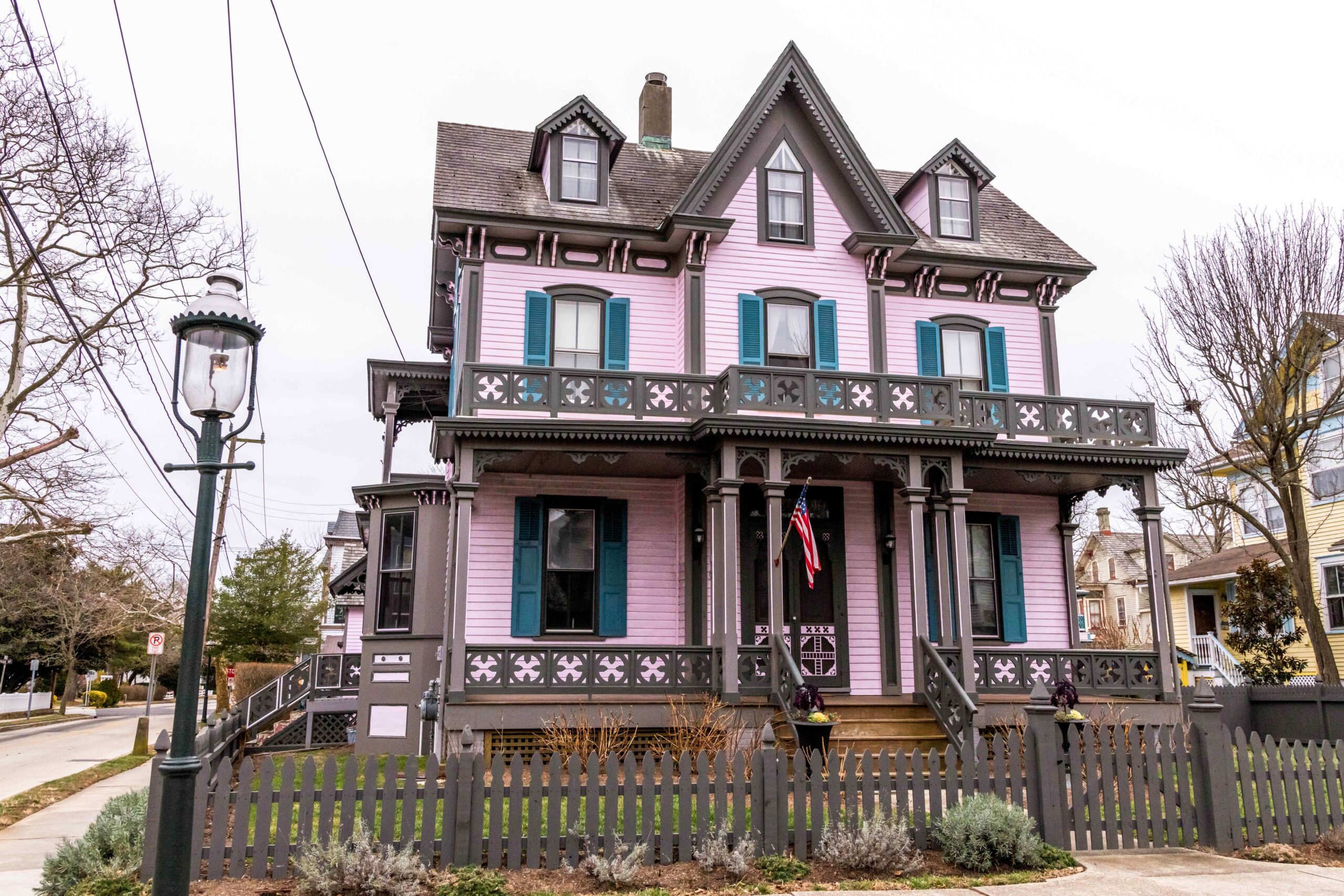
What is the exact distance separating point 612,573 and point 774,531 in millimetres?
3183

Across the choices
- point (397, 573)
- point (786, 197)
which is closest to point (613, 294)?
point (786, 197)

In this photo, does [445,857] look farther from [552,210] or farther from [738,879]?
[552,210]

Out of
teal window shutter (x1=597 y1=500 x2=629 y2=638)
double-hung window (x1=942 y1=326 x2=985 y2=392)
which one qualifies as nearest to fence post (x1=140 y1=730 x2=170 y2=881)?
teal window shutter (x1=597 y1=500 x2=629 y2=638)

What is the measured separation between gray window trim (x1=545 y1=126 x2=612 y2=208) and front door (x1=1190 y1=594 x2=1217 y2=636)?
95.5 ft

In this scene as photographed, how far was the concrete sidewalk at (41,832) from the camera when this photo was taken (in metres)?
8.80

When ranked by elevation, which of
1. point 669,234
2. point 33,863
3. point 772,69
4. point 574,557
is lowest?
point 33,863

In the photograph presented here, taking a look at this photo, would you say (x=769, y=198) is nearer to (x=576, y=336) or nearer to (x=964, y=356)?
(x=576, y=336)

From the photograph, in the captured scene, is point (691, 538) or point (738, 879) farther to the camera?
point (691, 538)

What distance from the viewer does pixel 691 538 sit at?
16.9 meters

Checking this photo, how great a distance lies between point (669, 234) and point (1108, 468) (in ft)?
28.0

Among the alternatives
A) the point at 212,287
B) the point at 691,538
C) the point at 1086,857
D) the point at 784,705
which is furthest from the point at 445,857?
the point at 691,538

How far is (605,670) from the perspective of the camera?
14805mm

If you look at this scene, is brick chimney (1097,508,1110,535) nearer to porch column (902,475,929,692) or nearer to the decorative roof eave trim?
the decorative roof eave trim

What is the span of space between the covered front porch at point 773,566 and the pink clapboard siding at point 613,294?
197 centimetres
